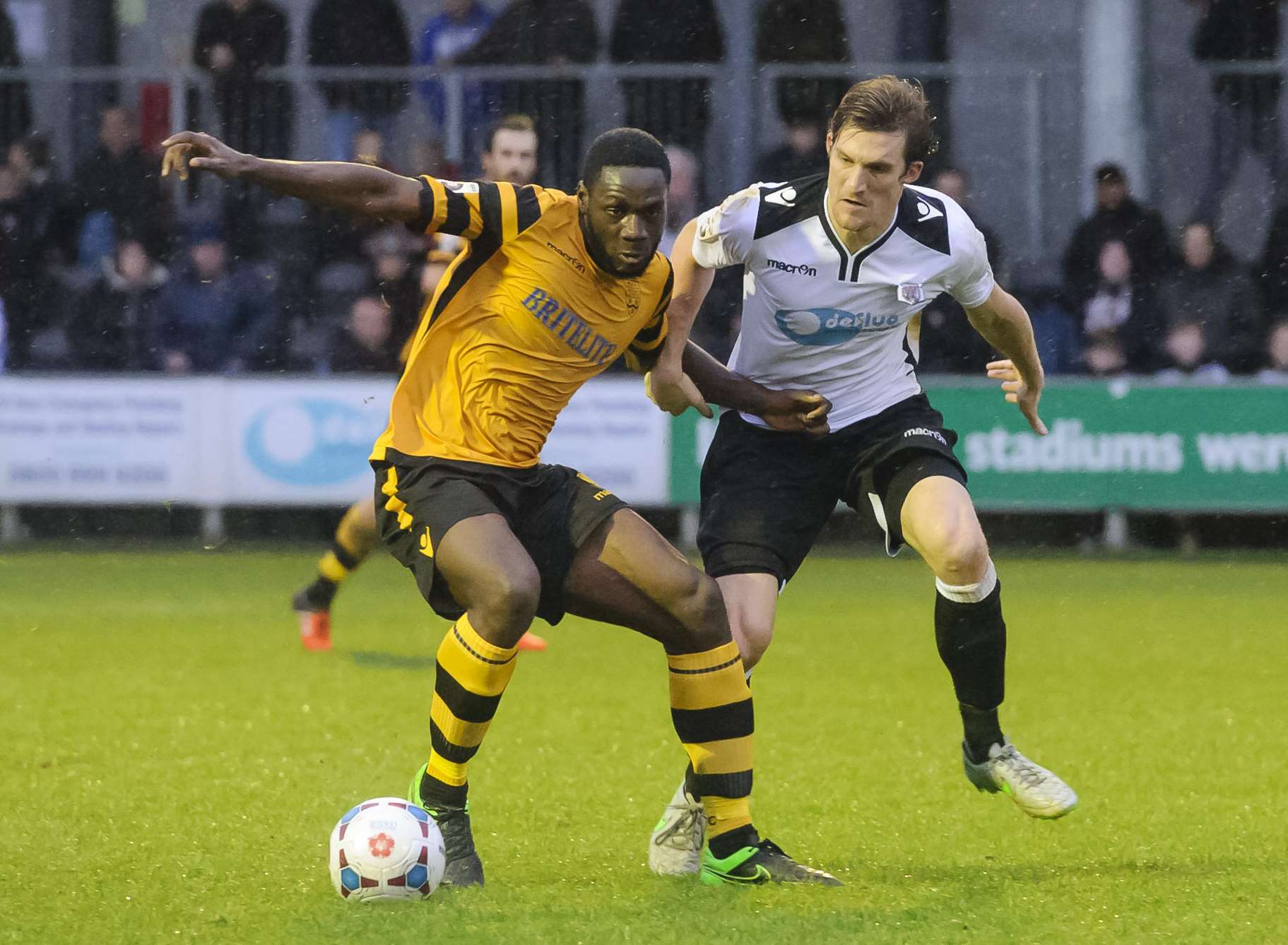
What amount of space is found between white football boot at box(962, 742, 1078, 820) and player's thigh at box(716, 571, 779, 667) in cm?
68

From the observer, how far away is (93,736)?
6660 millimetres

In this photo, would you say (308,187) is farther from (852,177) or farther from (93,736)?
(93,736)

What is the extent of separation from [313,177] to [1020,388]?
7.50ft

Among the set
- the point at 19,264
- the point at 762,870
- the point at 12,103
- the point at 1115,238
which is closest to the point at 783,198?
the point at 762,870

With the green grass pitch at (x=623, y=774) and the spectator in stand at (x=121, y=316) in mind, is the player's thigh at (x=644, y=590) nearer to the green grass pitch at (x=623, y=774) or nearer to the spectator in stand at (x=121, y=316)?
the green grass pitch at (x=623, y=774)

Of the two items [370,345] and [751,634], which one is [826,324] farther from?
[370,345]

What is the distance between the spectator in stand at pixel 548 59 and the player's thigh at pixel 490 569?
9.70m

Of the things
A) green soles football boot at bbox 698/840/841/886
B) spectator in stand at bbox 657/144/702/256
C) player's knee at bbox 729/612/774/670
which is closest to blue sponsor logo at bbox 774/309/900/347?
player's knee at bbox 729/612/774/670

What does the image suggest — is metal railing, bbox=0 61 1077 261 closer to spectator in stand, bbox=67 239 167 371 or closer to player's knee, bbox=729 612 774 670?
spectator in stand, bbox=67 239 167 371

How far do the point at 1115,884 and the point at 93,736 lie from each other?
12.1ft

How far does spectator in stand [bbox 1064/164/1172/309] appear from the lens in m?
13.2

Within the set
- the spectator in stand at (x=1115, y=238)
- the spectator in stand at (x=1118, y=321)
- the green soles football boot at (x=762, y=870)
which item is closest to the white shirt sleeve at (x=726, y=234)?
the green soles football boot at (x=762, y=870)

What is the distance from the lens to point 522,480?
4766 millimetres

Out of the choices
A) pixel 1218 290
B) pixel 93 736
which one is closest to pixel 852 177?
pixel 93 736
